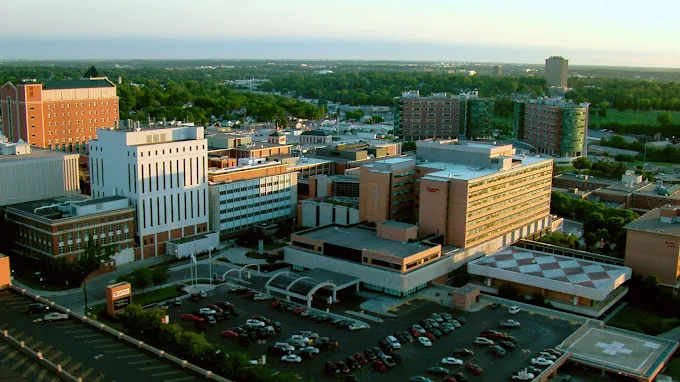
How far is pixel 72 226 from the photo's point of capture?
1555 inches

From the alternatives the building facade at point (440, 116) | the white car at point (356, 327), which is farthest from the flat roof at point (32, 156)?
the building facade at point (440, 116)

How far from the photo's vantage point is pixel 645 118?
118m

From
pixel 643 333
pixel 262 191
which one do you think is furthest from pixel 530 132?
pixel 643 333

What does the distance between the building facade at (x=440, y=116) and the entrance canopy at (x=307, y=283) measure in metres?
62.0

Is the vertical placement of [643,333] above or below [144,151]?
below

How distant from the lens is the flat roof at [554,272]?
116ft

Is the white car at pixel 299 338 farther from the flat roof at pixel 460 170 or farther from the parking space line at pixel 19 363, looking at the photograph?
the flat roof at pixel 460 170

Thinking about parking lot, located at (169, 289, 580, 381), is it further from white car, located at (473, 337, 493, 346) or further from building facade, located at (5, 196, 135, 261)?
building facade, located at (5, 196, 135, 261)

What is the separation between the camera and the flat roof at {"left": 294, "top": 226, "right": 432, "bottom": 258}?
38125mm

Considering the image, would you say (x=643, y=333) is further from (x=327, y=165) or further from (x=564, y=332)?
(x=327, y=165)

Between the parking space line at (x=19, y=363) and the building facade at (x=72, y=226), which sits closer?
the parking space line at (x=19, y=363)

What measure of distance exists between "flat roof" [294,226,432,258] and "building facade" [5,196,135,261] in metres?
10.8

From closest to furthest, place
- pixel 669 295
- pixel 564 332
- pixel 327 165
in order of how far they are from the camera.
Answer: pixel 564 332 < pixel 669 295 < pixel 327 165

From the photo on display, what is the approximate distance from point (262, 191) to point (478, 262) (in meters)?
17.6
